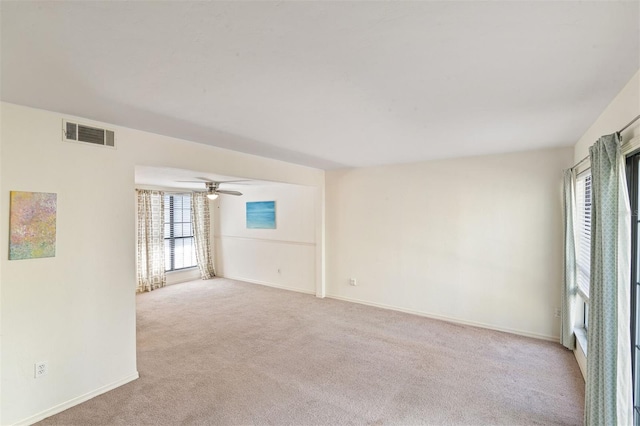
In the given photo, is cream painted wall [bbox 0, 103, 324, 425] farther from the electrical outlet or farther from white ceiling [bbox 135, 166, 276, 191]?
white ceiling [bbox 135, 166, 276, 191]

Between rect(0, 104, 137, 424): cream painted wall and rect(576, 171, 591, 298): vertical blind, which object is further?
rect(576, 171, 591, 298): vertical blind

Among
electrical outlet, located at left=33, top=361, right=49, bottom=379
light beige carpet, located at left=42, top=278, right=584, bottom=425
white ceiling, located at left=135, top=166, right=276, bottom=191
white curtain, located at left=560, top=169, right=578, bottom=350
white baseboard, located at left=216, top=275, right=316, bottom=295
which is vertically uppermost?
white ceiling, located at left=135, top=166, right=276, bottom=191

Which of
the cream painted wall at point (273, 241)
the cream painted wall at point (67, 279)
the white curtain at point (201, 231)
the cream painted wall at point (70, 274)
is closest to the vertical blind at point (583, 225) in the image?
the cream painted wall at point (273, 241)

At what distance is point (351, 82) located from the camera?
1.83 meters

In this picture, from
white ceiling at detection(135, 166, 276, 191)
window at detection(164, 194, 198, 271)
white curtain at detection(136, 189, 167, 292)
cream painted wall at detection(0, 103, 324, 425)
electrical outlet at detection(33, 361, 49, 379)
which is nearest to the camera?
cream painted wall at detection(0, 103, 324, 425)

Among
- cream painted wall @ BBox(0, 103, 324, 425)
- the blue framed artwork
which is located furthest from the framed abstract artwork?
the blue framed artwork

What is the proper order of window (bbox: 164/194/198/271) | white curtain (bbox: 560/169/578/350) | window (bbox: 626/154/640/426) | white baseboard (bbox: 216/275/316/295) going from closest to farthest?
1. window (bbox: 626/154/640/426)
2. white curtain (bbox: 560/169/578/350)
3. white baseboard (bbox: 216/275/316/295)
4. window (bbox: 164/194/198/271)

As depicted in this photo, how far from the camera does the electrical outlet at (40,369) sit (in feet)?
7.69

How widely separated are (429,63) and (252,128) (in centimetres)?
173

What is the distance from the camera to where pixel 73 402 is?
2525 mm

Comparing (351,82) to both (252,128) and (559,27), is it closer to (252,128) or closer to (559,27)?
(559,27)

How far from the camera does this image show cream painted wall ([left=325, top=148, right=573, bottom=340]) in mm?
3857

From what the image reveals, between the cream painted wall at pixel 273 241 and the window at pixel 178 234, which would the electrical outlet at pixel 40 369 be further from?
the window at pixel 178 234

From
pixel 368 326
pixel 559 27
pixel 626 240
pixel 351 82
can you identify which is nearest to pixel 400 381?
pixel 368 326
